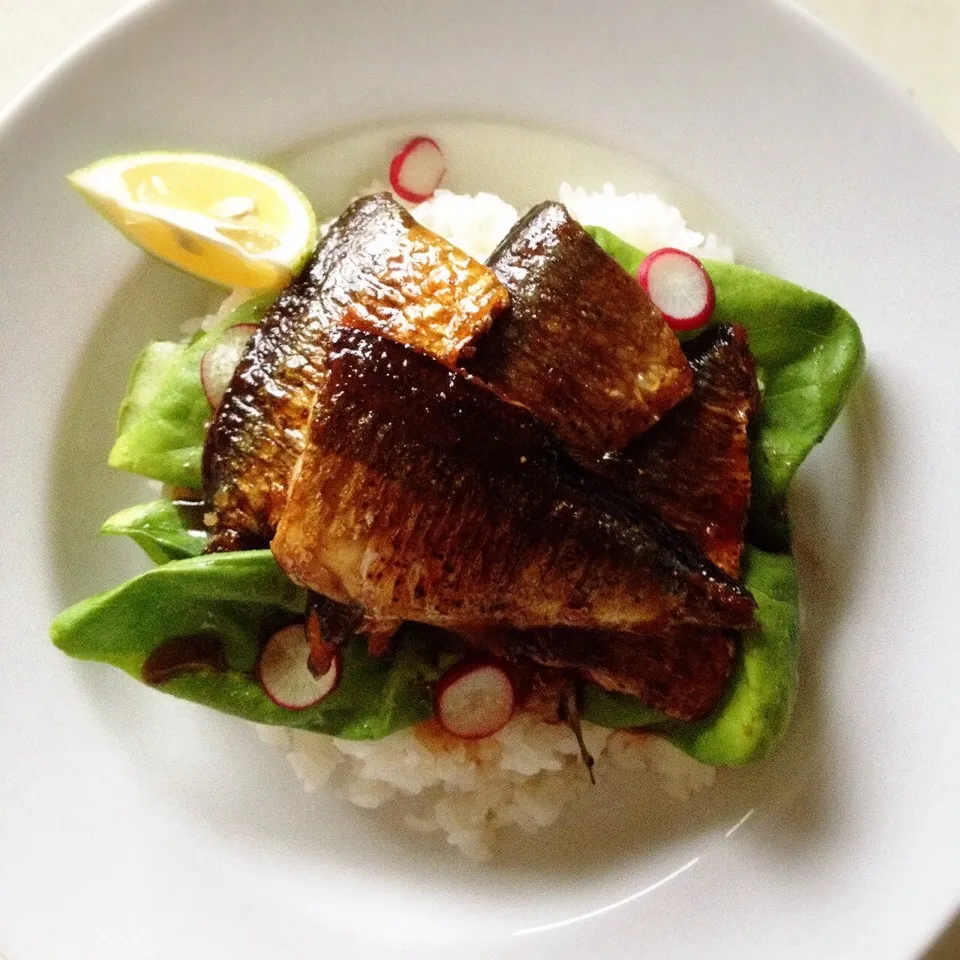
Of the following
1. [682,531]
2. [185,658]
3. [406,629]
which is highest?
[682,531]

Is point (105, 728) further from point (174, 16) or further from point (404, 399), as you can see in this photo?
point (174, 16)

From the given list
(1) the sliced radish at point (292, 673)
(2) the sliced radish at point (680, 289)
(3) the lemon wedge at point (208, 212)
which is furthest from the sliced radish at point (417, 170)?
(1) the sliced radish at point (292, 673)

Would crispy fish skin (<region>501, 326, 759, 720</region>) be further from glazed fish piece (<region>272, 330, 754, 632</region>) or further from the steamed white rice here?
the steamed white rice

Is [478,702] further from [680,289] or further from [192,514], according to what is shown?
[680,289]

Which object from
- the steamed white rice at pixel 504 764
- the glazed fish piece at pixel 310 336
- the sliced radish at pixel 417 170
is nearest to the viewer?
the glazed fish piece at pixel 310 336

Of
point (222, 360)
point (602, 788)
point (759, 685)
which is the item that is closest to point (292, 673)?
point (222, 360)

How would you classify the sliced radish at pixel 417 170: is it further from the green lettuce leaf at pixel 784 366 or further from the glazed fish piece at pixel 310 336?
the green lettuce leaf at pixel 784 366
